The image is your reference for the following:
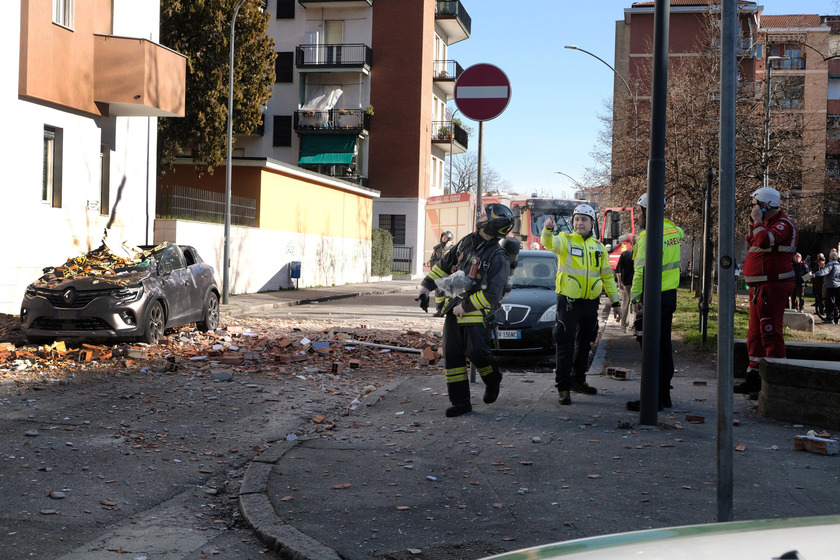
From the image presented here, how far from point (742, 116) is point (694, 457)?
2714 centimetres

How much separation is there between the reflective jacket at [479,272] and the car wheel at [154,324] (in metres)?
6.21

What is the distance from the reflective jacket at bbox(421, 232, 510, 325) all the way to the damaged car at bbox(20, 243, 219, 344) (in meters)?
6.12

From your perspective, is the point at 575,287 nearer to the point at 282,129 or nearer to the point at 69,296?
the point at 69,296

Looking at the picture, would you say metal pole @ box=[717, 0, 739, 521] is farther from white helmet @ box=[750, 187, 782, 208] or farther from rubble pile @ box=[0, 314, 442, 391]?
rubble pile @ box=[0, 314, 442, 391]

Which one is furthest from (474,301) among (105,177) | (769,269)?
(105,177)

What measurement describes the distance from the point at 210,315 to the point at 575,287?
8788 mm

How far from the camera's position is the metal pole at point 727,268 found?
171 inches

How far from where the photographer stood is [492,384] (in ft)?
27.3

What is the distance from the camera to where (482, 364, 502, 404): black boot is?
8.27m

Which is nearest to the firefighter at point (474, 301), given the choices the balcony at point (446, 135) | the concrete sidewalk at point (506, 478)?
the concrete sidewalk at point (506, 478)

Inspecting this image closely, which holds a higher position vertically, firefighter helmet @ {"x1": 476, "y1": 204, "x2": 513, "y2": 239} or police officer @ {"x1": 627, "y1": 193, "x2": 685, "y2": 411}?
firefighter helmet @ {"x1": 476, "y1": 204, "x2": 513, "y2": 239}

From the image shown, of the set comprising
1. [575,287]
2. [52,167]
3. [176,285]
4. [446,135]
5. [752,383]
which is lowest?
[752,383]

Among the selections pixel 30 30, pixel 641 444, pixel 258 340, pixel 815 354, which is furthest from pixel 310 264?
pixel 641 444

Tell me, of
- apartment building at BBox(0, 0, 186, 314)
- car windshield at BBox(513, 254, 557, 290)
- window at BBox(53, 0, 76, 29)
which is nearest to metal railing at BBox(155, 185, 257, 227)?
apartment building at BBox(0, 0, 186, 314)
